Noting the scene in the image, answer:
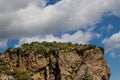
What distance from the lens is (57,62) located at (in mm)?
Answer: 161375

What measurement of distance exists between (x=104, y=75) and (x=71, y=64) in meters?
9.78

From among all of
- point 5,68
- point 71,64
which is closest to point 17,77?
point 5,68

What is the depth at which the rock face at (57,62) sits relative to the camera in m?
161

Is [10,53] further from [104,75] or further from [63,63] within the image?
[104,75]

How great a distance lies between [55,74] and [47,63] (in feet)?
12.1

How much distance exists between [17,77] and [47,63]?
37.6ft

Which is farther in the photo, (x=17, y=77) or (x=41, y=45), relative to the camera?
(x=41, y=45)

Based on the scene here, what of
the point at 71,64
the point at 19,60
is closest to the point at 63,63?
the point at 71,64

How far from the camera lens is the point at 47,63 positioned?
162 metres

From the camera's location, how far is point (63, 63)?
160875 mm

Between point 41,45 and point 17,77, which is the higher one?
point 41,45

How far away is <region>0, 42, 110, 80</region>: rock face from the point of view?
16062 centimetres

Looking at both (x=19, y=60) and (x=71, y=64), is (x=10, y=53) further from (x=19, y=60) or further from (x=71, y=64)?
(x=71, y=64)

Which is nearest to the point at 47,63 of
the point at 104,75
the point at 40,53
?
the point at 40,53
